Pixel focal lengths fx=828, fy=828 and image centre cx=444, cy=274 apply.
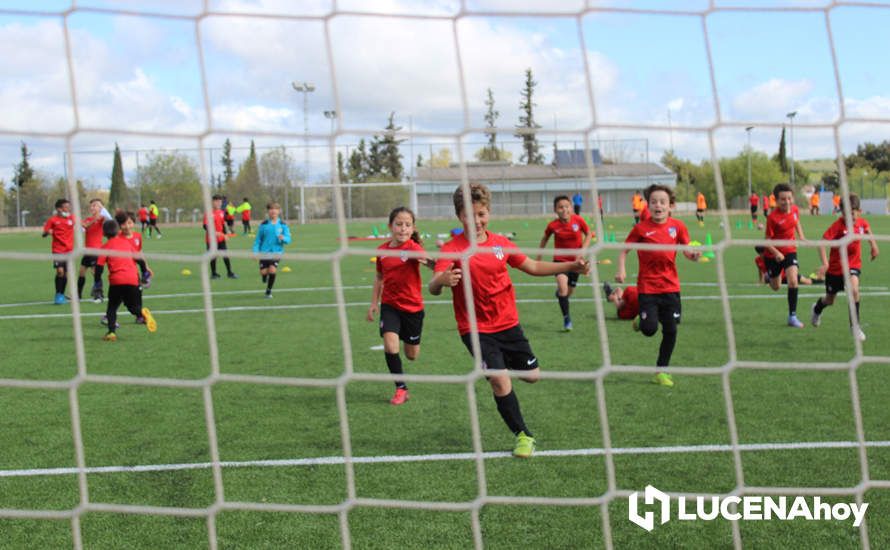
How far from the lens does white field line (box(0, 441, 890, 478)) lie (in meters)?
4.16

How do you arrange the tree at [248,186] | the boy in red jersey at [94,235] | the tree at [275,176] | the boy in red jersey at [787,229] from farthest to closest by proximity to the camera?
the tree at [248,186] < the tree at [275,176] < the boy in red jersey at [94,235] < the boy in red jersey at [787,229]

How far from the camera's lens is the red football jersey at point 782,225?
8.14 m

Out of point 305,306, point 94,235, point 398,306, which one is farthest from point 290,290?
point 398,306

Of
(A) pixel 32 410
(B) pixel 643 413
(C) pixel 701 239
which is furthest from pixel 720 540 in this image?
(C) pixel 701 239

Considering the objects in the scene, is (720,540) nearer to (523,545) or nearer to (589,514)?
(589,514)

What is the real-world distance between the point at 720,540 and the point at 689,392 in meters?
2.44

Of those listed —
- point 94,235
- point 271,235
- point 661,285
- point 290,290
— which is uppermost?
point 94,235

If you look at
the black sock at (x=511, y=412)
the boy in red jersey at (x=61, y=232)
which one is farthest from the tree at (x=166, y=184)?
the black sock at (x=511, y=412)

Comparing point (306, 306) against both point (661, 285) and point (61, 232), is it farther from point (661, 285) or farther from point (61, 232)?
point (661, 285)

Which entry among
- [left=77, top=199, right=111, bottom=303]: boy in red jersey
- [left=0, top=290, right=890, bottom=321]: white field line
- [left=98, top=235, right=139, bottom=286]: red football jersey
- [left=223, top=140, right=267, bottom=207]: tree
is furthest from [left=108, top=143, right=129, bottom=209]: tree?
[left=223, top=140, right=267, bottom=207]: tree

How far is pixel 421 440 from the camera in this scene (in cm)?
460

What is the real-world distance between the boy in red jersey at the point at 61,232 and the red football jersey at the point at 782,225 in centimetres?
885

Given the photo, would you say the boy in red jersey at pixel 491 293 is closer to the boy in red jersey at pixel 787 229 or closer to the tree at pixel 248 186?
the boy in red jersey at pixel 787 229

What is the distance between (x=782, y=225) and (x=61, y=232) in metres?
9.43
